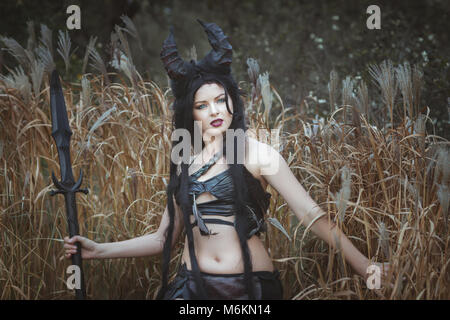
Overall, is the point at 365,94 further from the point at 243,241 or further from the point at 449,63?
the point at 449,63

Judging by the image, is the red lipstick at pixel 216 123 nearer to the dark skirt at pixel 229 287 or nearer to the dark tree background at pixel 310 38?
the dark skirt at pixel 229 287

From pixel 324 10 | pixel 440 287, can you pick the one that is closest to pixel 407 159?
pixel 440 287

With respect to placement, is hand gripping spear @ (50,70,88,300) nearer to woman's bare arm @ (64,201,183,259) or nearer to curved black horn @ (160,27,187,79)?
woman's bare arm @ (64,201,183,259)

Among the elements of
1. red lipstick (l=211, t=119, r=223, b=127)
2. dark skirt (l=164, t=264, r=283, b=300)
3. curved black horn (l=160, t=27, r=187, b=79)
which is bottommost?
dark skirt (l=164, t=264, r=283, b=300)

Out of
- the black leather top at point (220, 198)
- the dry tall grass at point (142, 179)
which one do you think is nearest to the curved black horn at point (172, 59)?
the black leather top at point (220, 198)

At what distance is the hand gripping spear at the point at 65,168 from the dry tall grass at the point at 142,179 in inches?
16.3

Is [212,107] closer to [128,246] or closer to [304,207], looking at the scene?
[304,207]

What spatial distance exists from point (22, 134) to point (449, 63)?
2.91m

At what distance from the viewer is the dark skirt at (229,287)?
175cm

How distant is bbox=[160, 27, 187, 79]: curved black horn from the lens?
184cm

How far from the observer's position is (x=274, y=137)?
2500mm

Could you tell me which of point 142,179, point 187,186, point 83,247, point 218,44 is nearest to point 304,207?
point 187,186

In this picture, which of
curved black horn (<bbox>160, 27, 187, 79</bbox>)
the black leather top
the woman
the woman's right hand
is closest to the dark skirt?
the woman

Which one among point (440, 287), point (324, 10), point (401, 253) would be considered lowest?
point (440, 287)
